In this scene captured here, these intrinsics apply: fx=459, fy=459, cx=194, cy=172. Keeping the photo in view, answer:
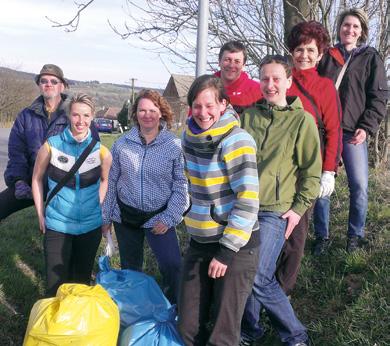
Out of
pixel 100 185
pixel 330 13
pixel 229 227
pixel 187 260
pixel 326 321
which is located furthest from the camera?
pixel 330 13

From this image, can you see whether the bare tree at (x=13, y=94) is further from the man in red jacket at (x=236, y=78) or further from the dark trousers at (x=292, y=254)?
the dark trousers at (x=292, y=254)

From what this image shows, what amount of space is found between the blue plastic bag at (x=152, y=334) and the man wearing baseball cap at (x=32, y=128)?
5.60 ft

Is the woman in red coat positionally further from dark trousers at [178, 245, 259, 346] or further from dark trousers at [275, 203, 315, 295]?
dark trousers at [178, 245, 259, 346]

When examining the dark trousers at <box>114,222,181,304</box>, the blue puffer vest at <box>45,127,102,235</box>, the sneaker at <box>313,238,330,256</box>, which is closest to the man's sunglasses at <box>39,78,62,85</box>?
the blue puffer vest at <box>45,127,102,235</box>

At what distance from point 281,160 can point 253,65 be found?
4.05m

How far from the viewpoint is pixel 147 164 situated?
328 centimetres

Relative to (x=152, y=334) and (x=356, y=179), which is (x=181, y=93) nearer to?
(x=356, y=179)

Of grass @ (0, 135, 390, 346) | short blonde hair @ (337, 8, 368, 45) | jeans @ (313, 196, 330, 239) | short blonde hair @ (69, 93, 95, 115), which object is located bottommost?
grass @ (0, 135, 390, 346)

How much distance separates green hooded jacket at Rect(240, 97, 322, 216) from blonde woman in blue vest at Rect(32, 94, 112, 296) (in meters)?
1.28

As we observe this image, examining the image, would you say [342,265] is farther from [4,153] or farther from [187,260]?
[4,153]

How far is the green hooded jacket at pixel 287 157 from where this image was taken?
2734 mm

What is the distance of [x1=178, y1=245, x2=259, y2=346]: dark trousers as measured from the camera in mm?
2514

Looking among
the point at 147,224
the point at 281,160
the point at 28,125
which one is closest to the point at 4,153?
the point at 28,125

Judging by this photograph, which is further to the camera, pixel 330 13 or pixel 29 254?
pixel 330 13
